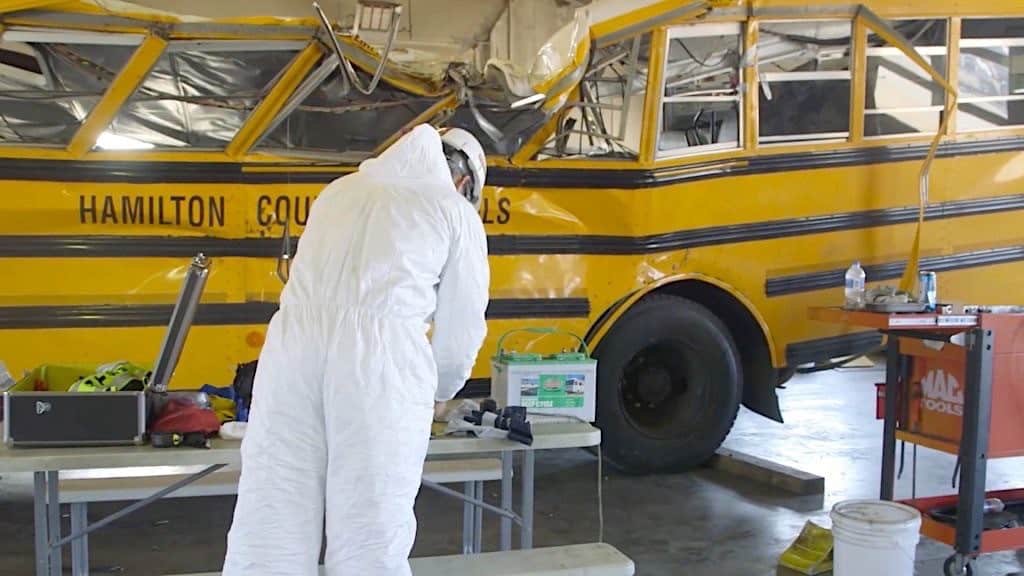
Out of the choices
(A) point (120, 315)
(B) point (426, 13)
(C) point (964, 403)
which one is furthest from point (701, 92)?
(B) point (426, 13)

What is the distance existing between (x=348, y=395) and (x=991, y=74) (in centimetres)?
461

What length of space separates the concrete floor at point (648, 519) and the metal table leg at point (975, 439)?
24 centimetres

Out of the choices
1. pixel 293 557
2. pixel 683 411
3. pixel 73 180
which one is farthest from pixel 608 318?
pixel 293 557

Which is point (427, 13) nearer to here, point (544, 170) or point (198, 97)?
point (544, 170)

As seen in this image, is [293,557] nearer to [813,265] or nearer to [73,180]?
[73,180]

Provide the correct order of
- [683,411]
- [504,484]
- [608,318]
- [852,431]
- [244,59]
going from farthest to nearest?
1. [852,431]
2. [683,411]
3. [608,318]
4. [244,59]
5. [504,484]

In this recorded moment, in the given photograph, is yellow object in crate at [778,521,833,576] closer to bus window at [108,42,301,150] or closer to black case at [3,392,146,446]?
black case at [3,392,146,446]

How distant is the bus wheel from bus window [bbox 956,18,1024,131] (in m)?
1.86

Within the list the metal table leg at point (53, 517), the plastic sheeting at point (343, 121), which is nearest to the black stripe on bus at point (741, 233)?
the plastic sheeting at point (343, 121)

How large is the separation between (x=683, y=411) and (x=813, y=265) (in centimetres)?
103

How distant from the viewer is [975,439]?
3602mm

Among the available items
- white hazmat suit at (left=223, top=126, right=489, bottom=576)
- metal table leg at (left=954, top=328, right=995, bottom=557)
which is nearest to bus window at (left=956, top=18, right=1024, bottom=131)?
metal table leg at (left=954, top=328, right=995, bottom=557)

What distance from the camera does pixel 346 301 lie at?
2309mm

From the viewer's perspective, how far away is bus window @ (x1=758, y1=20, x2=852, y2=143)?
516cm
